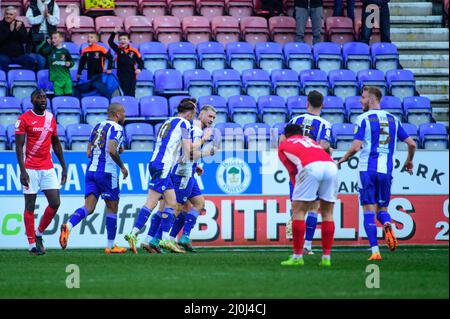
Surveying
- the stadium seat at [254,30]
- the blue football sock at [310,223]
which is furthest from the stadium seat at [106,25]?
the blue football sock at [310,223]

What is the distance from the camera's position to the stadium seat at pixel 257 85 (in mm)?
20016

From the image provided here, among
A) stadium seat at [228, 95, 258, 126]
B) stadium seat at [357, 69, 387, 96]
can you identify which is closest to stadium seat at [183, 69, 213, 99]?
stadium seat at [228, 95, 258, 126]

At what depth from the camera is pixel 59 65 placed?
19.2 metres

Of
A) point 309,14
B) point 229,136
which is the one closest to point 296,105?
point 229,136

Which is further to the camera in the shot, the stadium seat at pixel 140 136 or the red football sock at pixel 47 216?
the stadium seat at pixel 140 136

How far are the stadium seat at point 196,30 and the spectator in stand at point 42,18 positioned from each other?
2.77m

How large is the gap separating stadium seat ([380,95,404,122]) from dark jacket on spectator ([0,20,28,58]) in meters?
7.12

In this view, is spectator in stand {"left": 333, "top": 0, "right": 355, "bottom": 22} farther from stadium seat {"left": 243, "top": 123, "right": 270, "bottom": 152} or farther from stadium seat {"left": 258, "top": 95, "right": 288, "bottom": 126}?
stadium seat {"left": 243, "top": 123, "right": 270, "bottom": 152}

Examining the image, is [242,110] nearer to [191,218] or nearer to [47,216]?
[191,218]

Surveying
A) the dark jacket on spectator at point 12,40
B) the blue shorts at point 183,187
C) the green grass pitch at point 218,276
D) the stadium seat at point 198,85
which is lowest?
the green grass pitch at point 218,276

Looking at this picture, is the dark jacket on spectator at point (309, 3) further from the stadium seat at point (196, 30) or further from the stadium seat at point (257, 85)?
the stadium seat at point (196, 30)

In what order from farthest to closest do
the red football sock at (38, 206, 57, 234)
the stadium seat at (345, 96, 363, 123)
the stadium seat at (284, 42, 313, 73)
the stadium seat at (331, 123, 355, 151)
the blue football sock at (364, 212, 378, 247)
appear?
1. the stadium seat at (284, 42, 313, 73)
2. the stadium seat at (345, 96, 363, 123)
3. the stadium seat at (331, 123, 355, 151)
4. the red football sock at (38, 206, 57, 234)
5. the blue football sock at (364, 212, 378, 247)

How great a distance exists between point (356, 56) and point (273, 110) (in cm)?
282

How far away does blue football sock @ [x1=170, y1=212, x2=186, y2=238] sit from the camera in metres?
14.8
